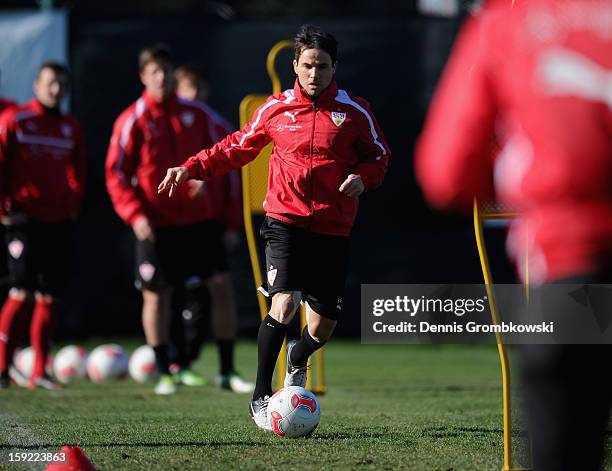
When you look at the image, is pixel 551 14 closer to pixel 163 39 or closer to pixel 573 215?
pixel 573 215

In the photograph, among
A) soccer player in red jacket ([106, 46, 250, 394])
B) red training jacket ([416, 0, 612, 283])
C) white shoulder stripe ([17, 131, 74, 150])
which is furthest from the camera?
white shoulder stripe ([17, 131, 74, 150])

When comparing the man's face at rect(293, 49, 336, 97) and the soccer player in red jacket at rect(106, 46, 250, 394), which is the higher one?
the man's face at rect(293, 49, 336, 97)

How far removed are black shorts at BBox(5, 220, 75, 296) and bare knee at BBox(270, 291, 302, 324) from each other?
3216 mm

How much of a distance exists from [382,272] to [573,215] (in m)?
8.93

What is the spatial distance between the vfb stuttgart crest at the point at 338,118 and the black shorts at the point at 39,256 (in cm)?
344

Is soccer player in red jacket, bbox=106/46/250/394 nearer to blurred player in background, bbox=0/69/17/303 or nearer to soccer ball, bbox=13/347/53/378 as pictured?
soccer ball, bbox=13/347/53/378

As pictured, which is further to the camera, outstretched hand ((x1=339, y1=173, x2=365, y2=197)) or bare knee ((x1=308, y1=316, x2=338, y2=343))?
bare knee ((x1=308, y1=316, x2=338, y2=343))

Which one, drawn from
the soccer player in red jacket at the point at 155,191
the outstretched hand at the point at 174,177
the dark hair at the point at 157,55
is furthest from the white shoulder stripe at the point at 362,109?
the dark hair at the point at 157,55

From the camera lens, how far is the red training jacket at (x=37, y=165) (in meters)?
8.34

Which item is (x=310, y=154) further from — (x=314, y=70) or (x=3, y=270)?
(x=3, y=270)

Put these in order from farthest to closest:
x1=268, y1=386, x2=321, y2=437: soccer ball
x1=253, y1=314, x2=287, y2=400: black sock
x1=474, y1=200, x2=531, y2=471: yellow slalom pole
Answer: x1=253, y1=314, x2=287, y2=400: black sock < x1=268, y1=386, x2=321, y2=437: soccer ball < x1=474, y1=200, x2=531, y2=471: yellow slalom pole

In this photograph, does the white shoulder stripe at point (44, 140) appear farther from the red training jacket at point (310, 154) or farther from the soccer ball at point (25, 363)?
the red training jacket at point (310, 154)

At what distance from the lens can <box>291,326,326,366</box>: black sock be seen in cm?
572

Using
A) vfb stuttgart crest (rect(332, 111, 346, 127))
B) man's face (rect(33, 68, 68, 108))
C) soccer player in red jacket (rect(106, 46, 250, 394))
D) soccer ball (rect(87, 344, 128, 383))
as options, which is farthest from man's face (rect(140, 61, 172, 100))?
vfb stuttgart crest (rect(332, 111, 346, 127))
